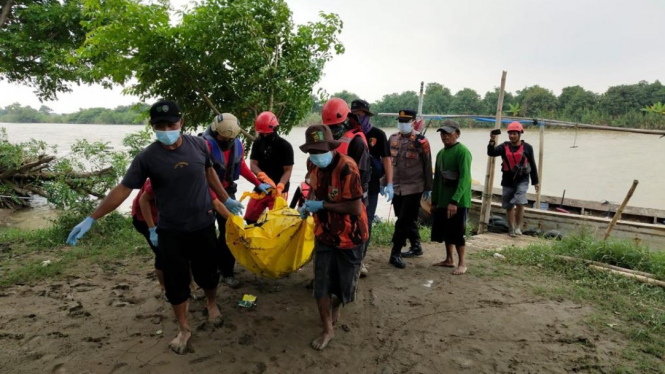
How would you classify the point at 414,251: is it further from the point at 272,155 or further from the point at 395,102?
the point at 395,102

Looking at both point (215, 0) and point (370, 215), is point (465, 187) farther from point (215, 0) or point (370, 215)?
point (215, 0)

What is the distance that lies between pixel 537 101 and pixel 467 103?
5.83m

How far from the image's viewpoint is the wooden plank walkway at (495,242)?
18.6 feet

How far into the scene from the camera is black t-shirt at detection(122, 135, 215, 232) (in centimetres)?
252

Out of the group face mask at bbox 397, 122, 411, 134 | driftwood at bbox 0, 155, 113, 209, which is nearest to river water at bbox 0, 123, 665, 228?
driftwood at bbox 0, 155, 113, 209

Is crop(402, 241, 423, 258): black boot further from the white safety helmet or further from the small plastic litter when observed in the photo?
the white safety helmet

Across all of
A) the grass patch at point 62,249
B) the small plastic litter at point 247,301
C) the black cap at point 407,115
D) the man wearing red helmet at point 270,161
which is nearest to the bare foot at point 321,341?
the small plastic litter at point 247,301

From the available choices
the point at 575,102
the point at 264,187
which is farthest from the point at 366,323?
the point at 575,102

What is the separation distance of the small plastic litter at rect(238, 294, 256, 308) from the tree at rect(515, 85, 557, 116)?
31165 millimetres

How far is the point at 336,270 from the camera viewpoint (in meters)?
2.84

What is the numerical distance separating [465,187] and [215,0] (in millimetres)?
4076

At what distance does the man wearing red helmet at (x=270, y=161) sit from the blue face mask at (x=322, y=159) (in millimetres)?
1332

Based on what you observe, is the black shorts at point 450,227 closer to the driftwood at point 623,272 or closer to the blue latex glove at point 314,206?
the driftwood at point 623,272

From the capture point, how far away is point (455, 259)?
5.00 meters
